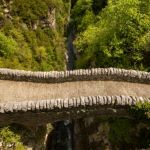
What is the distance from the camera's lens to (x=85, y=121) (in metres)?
32.5

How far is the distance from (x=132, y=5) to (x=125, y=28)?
91.3 inches

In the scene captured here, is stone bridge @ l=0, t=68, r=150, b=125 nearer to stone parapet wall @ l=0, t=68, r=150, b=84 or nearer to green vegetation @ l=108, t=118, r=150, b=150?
stone parapet wall @ l=0, t=68, r=150, b=84

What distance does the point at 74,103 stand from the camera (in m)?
27.4

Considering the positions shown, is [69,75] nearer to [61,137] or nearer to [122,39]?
[61,137]

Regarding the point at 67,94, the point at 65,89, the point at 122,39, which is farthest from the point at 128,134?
the point at 122,39

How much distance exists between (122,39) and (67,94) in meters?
10.5

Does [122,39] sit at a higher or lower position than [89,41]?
lower

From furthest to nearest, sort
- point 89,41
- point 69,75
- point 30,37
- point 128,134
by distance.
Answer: point 30,37, point 89,41, point 69,75, point 128,134

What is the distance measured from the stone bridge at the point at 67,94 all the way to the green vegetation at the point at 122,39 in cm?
511

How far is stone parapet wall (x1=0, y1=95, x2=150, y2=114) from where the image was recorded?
27.1 meters

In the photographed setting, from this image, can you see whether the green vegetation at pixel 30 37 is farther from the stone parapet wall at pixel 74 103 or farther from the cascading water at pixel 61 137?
the stone parapet wall at pixel 74 103

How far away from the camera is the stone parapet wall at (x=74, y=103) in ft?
88.8

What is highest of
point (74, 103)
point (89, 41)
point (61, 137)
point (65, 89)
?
point (89, 41)

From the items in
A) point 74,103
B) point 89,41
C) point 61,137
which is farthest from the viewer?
point 89,41
